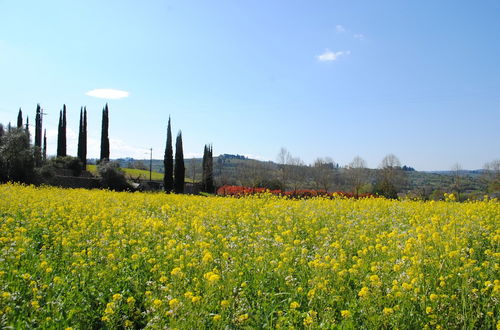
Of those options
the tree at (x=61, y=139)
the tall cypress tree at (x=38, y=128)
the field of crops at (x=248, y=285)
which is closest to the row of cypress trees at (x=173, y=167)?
the tree at (x=61, y=139)

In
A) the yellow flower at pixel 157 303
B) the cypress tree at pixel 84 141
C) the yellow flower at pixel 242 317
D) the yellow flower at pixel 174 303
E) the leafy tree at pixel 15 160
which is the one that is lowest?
the yellow flower at pixel 242 317

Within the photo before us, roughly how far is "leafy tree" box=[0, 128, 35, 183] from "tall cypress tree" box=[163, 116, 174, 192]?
53.9 ft

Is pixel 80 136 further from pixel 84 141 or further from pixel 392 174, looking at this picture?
pixel 392 174

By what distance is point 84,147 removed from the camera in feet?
163

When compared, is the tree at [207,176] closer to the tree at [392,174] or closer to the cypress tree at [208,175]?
the cypress tree at [208,175]

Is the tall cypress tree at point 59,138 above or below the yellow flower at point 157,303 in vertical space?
above

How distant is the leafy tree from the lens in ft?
85.0

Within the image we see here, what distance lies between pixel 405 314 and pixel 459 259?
1962 mm

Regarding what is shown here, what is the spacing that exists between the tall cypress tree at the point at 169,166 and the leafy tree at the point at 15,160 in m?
16.4

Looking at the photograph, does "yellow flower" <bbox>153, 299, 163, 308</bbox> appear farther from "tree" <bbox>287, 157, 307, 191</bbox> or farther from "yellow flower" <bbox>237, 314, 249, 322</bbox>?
"tree" <bbox>287, 157, 307, 191</bbox>

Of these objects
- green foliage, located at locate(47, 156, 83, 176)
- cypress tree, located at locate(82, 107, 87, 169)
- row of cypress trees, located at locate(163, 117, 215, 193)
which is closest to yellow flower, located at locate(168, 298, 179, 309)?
row of cypress trees, located at locate(163, 117, 215, 193)

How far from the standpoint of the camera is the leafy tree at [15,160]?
2592cm

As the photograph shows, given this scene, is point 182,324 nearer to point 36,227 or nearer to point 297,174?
point 36,227

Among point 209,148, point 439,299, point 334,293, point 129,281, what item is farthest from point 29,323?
point 209,148
